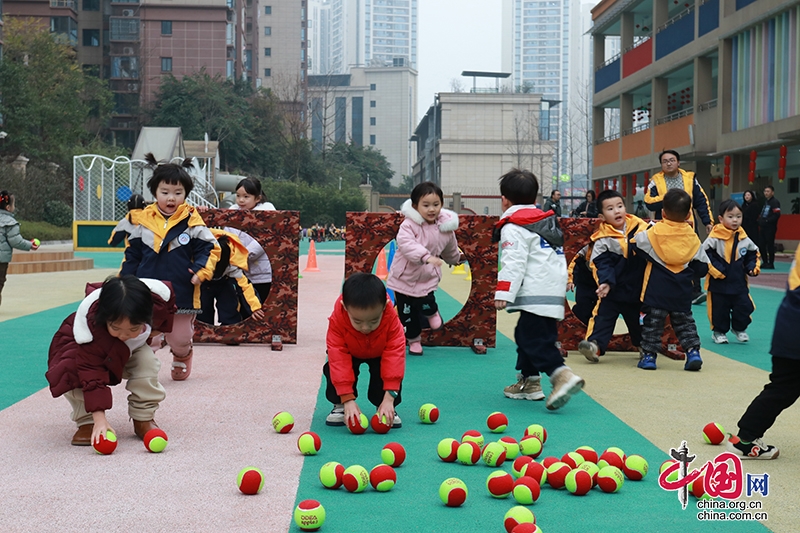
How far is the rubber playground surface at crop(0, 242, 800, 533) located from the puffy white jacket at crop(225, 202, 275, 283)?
71cm

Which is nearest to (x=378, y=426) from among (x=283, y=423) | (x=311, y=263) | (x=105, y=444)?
(x=283, y=423)

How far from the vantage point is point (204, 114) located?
202 feet

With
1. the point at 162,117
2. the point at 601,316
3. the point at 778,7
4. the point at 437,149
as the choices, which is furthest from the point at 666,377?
the point at 437,149

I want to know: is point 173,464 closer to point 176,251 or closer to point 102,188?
point 176,251

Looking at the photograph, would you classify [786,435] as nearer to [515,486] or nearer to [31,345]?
[515,486]

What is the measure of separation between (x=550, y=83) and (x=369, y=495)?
641ft

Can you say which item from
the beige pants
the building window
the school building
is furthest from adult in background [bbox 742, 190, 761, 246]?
the building window

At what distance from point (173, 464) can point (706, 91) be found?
2811cm

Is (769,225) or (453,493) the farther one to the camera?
(769,225)

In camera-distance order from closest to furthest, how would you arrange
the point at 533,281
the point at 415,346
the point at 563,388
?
1. the point at 563,388
2. the point at 533,281
3. the point at 415,346

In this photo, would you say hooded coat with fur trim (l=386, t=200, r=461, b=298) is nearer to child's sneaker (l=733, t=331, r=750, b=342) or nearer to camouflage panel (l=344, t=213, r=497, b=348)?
camouflage panel (l=344, t=213, r=497, b=348)

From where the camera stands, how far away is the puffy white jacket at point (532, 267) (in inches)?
241

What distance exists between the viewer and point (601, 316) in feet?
26.5

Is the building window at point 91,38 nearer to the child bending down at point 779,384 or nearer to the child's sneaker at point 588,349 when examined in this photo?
the child's sneaker at point 588,349
